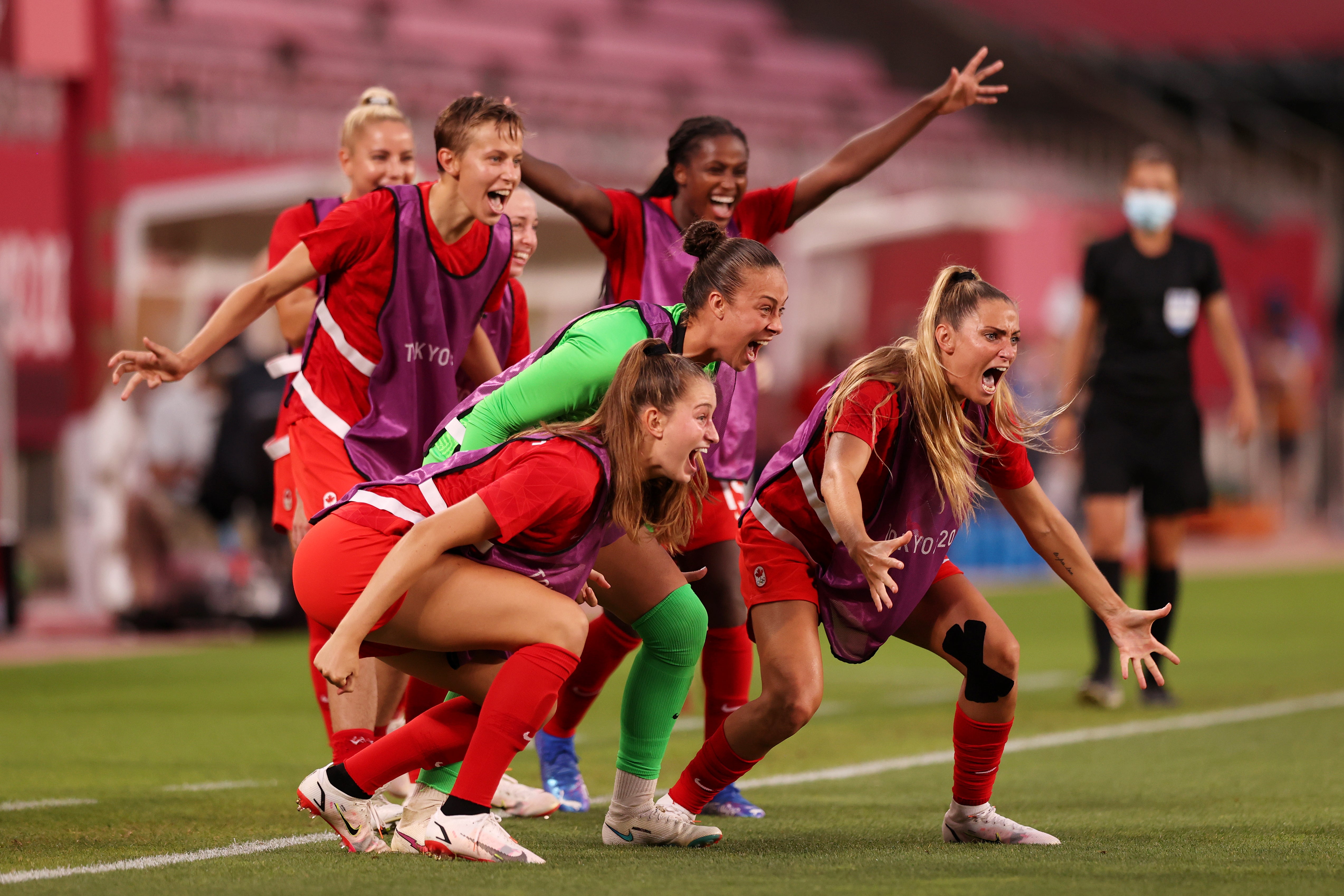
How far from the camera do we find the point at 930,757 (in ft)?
20.3

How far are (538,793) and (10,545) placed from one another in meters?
6.24

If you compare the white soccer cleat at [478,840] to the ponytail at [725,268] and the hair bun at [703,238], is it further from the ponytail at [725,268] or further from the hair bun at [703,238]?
the hair bun at [703,238]

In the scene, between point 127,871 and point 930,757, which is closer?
point 127,871

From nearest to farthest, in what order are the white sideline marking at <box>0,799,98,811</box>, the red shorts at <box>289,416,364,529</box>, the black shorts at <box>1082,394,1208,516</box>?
the red shorts at <box>289,416,364,529</box> → the white sideline marking at <box>0,799,98,811</box> → the black shorts at <box>1082,394,1208,516</box>

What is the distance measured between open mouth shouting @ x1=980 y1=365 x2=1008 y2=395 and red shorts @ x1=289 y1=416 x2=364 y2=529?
172 cm

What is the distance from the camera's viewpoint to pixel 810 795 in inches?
210

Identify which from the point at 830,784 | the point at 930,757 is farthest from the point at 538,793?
the point at 930,757

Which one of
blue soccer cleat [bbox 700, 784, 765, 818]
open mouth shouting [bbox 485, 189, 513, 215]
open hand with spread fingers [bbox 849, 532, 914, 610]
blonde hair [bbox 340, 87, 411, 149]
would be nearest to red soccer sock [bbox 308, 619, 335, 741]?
blue soccer cleat [bbox 700, 784, 765, 818]

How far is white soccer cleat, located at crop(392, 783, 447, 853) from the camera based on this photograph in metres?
4.18

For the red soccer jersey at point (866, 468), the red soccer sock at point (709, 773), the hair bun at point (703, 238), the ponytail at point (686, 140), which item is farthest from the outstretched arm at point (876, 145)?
the red soccer sock at point (709, 773)

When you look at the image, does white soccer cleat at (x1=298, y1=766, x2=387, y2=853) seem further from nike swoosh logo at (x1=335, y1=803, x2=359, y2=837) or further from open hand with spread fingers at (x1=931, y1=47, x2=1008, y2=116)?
open hand with spread fingers at (x1=931, y1=47, x2=1008, y2=116)

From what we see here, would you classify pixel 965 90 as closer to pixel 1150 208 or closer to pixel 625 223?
pixel 625 223

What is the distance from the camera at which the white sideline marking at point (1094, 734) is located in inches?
226

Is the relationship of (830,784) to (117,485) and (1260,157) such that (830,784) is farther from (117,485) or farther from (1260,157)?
(1260,157)
